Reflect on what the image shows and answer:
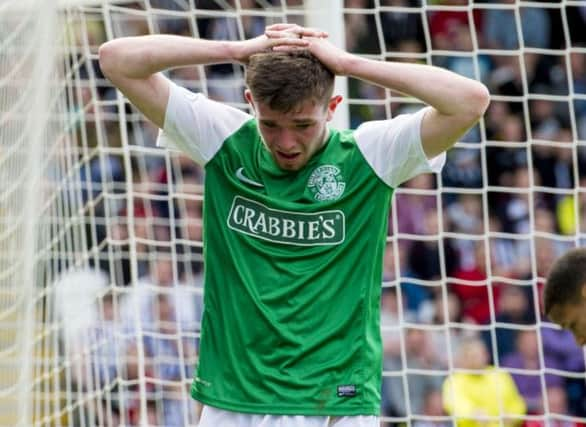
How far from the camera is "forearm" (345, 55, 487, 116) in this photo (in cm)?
330

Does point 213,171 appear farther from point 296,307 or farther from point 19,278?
point 19,278

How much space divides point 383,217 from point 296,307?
33 centimetres

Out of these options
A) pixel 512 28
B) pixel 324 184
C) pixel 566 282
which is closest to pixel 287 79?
pixel 324 184

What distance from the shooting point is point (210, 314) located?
336cm

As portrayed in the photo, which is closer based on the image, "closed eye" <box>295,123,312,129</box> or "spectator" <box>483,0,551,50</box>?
"closed eye" <box>295,123,312,129</box>

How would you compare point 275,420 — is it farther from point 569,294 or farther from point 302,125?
point 569,294

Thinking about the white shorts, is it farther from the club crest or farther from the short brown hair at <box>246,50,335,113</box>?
the short brown hair at <box>246,50,335,113</box>

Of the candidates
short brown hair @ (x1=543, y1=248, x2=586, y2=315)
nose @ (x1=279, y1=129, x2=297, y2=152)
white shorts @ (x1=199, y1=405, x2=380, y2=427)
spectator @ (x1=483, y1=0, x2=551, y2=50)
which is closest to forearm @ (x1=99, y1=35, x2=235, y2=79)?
nose @ (x1=279, y1=129, x2=297, y2=152)

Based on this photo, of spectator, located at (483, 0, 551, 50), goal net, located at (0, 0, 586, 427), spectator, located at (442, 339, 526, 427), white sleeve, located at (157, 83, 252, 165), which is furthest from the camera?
spectator, located at (483, 0, 551, 50)

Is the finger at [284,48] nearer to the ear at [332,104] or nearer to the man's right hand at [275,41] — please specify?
the man's right hand at [275,41]

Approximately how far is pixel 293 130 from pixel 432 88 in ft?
1.20

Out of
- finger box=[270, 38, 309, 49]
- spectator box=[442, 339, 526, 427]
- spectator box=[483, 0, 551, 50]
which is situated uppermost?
spectator box=[483, 0, 551, 50]

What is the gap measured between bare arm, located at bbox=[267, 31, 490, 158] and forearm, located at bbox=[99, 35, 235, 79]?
0.16m

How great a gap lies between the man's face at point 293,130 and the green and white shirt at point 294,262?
67 mm
